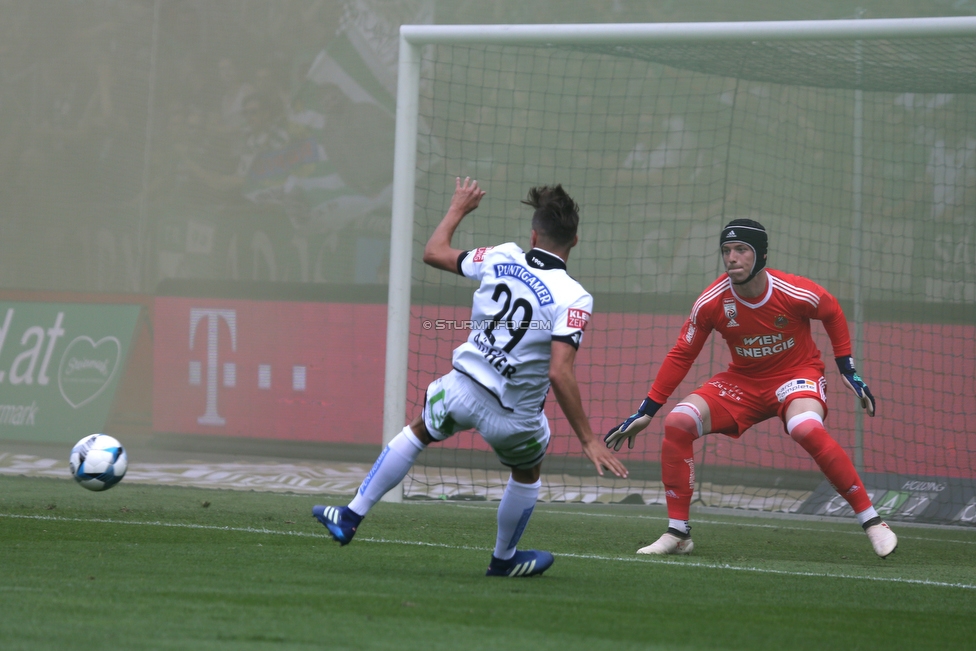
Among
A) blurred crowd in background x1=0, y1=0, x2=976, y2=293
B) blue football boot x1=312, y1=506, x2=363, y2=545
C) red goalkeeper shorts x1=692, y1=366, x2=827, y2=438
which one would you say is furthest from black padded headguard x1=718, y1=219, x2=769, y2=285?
blurred crowd in background x1=0, y1=0, x2=976, y2=293

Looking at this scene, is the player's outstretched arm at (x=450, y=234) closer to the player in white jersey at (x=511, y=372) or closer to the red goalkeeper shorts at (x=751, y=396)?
the player in white jersey at (x=511, y=372)

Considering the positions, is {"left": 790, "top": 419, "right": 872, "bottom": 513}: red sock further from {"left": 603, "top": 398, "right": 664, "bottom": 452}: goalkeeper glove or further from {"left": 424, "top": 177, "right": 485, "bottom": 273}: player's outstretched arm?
{"left": 424, "top": 177, "right": 485, "bottom": 273}: player's outstretched arm

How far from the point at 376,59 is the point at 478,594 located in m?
10.9

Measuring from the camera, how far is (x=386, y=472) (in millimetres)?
4602

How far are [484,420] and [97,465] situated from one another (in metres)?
2.25

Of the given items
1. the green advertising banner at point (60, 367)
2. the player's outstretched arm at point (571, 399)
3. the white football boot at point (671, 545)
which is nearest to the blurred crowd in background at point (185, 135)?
the green advertising banner at point (60, 367)

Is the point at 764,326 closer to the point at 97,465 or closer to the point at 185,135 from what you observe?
the point at 97,465

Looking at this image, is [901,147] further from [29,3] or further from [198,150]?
[29,3]

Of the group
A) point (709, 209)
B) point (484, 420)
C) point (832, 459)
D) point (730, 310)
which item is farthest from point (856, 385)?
point (709, 209)

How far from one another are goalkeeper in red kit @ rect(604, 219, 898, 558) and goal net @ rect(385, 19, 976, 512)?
2.89m

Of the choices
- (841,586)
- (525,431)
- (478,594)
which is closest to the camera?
(478,594)

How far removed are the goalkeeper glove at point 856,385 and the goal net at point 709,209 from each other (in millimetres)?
3177

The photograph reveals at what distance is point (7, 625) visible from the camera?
3223 millimetres

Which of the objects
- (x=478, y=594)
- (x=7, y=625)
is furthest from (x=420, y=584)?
(x=7, y=625)
